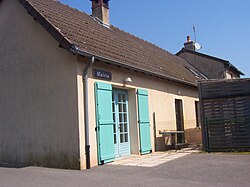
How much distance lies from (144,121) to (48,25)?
4870 mm

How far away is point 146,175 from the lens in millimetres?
7480

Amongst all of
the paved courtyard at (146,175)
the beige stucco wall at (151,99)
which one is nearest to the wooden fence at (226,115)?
the beige stucco wall at (151,99)

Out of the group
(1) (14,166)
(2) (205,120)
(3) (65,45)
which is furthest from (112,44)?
(1) (14,166)

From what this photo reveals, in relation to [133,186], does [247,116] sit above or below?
above

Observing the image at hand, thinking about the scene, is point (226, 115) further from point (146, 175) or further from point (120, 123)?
point (146, 175)

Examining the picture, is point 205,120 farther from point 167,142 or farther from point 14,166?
point 14,166

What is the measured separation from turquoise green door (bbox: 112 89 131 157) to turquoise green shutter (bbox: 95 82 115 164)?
0.80 m

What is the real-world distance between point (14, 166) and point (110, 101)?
3.47 m

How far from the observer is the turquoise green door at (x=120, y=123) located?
10.6 meters

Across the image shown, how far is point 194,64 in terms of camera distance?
2445 centimetres

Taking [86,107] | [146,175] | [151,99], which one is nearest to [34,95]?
[86,107]

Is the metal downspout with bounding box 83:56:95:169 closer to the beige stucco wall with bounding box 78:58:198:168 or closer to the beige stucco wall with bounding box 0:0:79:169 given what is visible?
the beige stucco wall with bounding box 78:58:198:168

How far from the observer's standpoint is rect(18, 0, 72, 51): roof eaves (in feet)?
28.3

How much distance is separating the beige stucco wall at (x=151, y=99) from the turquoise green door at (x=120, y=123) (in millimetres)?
203
